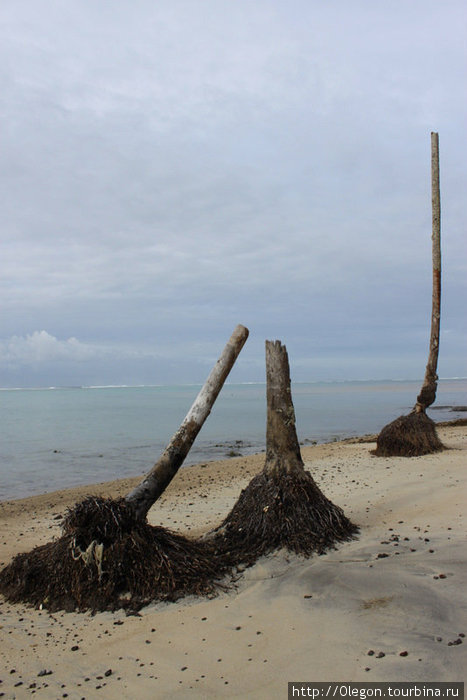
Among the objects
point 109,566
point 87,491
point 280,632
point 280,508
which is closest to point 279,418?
point 280,508

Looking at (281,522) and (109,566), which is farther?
(281,522)

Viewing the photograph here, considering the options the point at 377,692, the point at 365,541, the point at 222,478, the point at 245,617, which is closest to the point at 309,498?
the point at 365,541

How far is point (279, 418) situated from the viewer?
23.4 feet

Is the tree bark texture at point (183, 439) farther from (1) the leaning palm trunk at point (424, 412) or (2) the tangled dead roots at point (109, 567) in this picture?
(1) the leaning palm trunk at point (424, 412)

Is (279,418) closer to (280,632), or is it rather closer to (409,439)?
(280,632)

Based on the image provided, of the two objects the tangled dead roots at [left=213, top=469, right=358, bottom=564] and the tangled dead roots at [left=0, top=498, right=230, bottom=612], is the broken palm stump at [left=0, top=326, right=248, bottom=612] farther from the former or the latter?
the tangled dead roots at [left=213, top=469, right=358, bottom=564]

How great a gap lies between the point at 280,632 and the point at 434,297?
13.8 m

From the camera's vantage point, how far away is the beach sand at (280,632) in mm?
3838

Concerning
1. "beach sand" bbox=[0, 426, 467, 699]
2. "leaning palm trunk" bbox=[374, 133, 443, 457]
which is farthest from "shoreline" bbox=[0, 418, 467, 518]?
"beach sand" bbox=[0, 426, 467, 699]

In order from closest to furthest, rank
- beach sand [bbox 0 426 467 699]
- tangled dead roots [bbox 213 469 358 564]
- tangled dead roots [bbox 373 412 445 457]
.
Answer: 1. beach sand [bbox 0 426 467 699]
2. tangled dead roots [bbox 213 469 358 564]
3. tangled dead roots [bbox 373 412 445 457]

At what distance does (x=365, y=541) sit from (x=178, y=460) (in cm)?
256

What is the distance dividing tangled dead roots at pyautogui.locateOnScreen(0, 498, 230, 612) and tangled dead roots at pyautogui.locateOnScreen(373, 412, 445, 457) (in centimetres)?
986

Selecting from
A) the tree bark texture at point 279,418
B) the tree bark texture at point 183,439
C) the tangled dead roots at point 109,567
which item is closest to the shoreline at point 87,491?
the tree bark texture at point 183,439

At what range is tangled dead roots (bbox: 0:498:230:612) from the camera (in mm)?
5430
